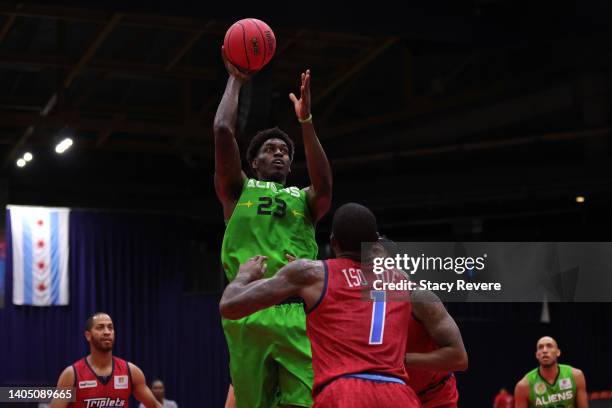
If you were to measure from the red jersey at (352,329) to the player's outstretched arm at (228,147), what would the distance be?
1.67 m

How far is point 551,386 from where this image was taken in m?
11.4

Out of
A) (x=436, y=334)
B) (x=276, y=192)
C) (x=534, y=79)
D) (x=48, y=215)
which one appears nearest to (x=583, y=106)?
(x=534, y=79)

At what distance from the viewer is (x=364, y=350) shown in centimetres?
455

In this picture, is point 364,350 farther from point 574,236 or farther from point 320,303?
point 574,236

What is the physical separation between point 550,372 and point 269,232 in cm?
639

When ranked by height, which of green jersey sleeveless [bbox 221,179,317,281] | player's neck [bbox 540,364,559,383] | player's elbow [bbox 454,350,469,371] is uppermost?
green jersey sleeveless [bbox 221,179,317,281]

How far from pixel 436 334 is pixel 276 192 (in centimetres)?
170

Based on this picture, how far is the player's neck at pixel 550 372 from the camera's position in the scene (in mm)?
11453

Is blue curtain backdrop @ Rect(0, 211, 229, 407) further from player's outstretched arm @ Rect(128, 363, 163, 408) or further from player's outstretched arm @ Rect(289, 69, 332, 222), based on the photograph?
player's outstretched arm @ Rect(289, 69, 332, 222)

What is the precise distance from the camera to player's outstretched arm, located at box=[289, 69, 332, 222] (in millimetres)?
6066

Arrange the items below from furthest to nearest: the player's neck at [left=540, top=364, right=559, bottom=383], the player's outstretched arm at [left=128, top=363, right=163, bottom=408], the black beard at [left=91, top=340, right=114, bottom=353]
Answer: the player's neck at [left=540, top=364, right=559, bottom=383] < the black beard at [left=91, top=340, right=114, bottom=353] < the player's outstretched arm at [left=128, top=363, right=163, bottom=408]

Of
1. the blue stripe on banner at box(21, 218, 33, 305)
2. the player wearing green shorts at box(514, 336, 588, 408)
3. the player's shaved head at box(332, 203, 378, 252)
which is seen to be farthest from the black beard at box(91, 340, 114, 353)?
the blue stripe on banner at box(21, 218, 33, 305)

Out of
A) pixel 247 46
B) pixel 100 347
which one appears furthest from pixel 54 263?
pixel 247 46

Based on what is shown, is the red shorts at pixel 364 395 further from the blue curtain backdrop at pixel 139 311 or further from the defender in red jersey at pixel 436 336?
the blue curtain backdrop at pixel 139 311
